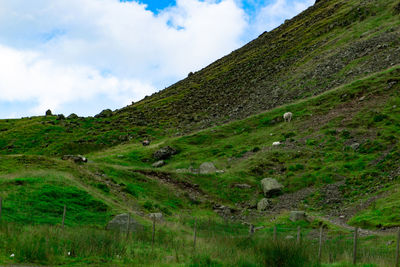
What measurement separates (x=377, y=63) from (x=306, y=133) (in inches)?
1020

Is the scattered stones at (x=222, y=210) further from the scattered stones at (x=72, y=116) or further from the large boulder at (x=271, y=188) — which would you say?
the scattered stones at (x=72, y=116)

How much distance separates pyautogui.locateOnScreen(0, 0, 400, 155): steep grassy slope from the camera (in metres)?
74.8

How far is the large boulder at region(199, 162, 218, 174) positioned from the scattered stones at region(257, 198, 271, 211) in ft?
31.9

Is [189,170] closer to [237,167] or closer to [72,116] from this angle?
[237,167]

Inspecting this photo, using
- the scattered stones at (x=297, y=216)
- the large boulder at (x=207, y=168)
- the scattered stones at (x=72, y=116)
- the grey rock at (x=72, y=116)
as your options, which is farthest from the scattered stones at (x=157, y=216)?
the grey rock at (x=72, y=116)

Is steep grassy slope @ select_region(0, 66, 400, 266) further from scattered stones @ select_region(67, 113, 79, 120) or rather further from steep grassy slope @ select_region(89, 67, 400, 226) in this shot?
scattered stones @ select_region(67, 113, 79, 120)

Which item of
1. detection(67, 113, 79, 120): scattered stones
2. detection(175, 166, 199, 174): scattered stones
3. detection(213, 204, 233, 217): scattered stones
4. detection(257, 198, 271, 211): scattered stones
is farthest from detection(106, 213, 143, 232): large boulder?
detection(67, 113, 79, 120): scattered stones

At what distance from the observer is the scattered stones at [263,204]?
4076 centimetres

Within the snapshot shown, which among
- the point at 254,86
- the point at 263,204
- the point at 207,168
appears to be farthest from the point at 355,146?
the point at 254,86

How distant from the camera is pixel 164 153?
2277 inches

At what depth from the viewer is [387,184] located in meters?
38.0

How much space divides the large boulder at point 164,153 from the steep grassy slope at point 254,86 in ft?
52.8

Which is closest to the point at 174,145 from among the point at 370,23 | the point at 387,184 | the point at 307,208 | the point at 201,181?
the point at 201,181

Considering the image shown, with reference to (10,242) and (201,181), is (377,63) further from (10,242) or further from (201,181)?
(10,242)
